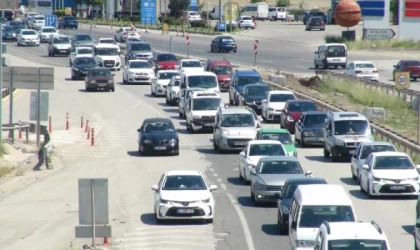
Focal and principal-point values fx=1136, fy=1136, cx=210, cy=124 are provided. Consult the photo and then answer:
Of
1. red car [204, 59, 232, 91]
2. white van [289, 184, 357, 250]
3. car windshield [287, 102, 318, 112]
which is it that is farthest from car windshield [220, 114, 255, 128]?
red car [204, 59, 232, 91]

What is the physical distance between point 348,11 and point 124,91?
35.2m

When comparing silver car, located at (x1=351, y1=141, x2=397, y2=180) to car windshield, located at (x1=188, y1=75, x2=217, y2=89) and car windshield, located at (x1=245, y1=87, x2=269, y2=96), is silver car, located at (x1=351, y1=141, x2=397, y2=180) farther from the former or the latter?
car windshield, located at (x1=188, y1=75, x2=217, y2=89)

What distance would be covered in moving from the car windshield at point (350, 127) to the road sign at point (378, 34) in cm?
5676

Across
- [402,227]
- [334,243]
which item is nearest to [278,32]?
[402,227]

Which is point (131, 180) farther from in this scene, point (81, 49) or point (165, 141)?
point (81, 49)

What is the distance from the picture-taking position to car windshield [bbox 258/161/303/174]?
29.8m

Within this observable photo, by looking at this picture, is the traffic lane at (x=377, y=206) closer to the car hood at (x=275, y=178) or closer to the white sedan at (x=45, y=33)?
the car hood at (x=275, y=178)

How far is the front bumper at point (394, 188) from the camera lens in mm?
30533

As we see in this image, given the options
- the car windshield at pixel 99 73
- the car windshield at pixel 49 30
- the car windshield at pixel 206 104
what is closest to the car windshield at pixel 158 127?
the car windshield at pixel 206 104

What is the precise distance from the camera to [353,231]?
1922cm

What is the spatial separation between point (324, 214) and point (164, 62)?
5121cm

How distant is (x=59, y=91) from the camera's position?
216ft

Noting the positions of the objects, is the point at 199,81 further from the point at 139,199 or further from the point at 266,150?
the point at 139,199

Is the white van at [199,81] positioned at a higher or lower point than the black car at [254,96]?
higher
